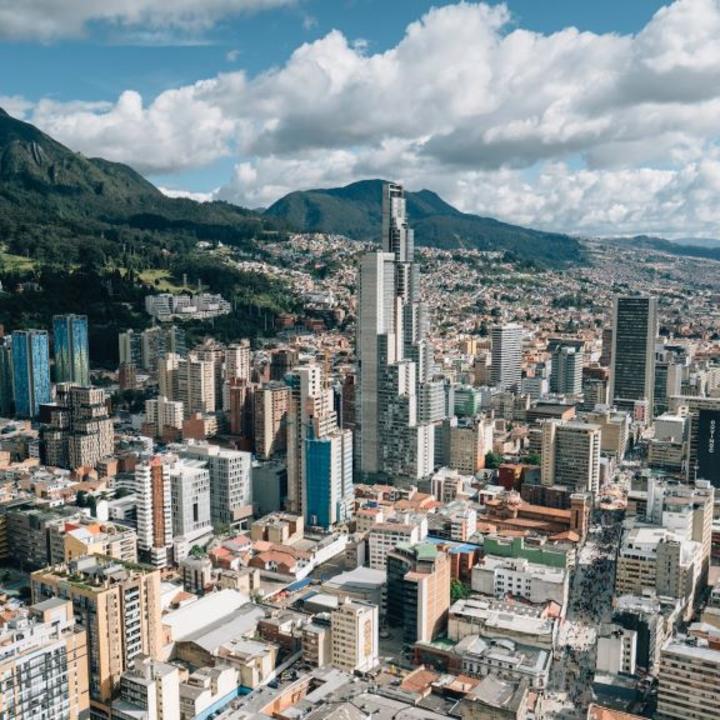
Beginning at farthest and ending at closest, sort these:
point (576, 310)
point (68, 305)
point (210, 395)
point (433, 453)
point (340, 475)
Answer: point (576, 310) < point (68, 305) < point (210, 395) < point (433, 453) < point (340, 475)

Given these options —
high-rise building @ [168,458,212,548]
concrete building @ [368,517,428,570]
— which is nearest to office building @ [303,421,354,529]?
high-rise building @ [168,458,212,548]

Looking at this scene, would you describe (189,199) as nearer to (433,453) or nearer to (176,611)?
(433,453)

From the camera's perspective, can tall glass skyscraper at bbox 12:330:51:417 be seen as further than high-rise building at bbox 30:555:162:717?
Yes

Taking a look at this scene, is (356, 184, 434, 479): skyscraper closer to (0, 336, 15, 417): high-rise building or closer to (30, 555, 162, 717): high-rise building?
(30, 555, 162, 717): high-rise building

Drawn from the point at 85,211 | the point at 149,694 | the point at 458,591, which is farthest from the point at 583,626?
the point at 85,211

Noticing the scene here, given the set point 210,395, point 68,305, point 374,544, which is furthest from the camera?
point 68,305

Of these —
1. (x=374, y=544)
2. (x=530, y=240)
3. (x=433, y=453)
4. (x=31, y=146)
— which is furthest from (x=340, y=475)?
(x=530, y=240)
